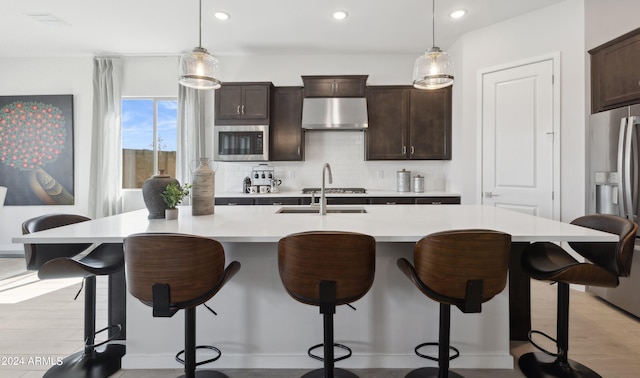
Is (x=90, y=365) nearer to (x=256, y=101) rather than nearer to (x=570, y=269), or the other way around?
(x=570, y=269)

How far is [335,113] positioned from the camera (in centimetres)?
443

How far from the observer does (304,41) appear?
175 inches

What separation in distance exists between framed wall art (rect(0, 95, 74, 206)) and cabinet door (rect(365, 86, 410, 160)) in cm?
435

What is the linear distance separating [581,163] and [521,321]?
201cm

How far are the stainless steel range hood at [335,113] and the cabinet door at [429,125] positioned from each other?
70 centimetres

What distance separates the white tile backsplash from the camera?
492 cm

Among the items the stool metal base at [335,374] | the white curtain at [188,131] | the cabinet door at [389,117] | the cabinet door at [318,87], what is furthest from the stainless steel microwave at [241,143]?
the stool metal base at [335,374]

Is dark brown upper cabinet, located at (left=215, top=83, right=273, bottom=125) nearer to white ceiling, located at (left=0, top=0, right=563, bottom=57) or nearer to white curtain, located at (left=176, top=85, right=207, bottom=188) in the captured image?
white curtain, located at (left=176, top=85, right=207, bottom=188)

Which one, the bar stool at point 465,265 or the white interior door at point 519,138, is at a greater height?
the white interior door at point 519,138

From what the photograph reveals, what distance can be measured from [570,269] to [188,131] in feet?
14.9

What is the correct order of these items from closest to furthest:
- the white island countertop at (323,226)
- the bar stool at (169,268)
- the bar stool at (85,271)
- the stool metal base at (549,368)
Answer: the bar stool at (169,268) → the white island countertop at (323,226) → the bar stool at (85,271) → the stool metal base at (549,368)

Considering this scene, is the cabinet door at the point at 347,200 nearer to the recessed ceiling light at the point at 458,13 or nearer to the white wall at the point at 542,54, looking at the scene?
the white wall at the point at 542,54

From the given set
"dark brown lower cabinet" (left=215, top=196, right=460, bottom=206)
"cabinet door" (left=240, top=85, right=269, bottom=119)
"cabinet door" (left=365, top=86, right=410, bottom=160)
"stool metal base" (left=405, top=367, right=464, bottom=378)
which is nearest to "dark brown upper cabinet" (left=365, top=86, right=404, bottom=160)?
"cabinet door" (left=365, top=86, right=410, bottom=160)

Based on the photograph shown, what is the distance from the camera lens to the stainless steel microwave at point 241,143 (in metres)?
4.51
